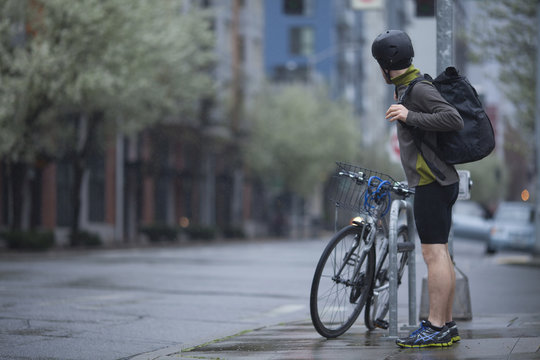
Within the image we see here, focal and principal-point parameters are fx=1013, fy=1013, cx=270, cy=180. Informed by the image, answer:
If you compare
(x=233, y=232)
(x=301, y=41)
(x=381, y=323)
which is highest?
(x=301, y=41)

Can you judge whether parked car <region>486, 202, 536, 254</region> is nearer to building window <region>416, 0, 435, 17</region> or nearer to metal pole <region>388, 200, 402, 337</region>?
building window <region>416, 0, 435, 17</region>

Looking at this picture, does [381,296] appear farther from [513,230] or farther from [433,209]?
[513,230]

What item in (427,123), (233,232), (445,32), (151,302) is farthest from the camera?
(233,232)

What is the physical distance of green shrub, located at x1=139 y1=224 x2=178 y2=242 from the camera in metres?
36.9

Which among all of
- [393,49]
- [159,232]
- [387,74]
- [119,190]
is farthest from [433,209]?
[119,190]

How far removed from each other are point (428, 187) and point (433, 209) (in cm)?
14

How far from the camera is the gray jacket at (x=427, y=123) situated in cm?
608

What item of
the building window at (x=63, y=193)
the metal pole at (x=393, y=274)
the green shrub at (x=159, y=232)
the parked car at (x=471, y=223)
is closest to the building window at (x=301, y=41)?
the green shrub at (x=159, y=232)

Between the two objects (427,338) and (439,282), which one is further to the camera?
(439,282)

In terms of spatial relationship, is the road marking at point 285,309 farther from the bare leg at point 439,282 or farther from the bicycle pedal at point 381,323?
the bare leg at point 439,282

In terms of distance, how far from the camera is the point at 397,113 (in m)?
6.19

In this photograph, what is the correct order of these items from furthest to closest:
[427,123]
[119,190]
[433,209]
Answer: [119,190]
[433,209]
[427,123]

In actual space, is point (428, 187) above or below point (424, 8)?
below

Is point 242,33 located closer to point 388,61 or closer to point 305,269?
point 305,269
